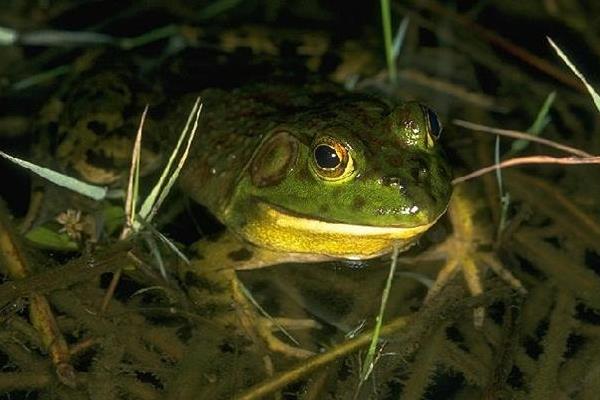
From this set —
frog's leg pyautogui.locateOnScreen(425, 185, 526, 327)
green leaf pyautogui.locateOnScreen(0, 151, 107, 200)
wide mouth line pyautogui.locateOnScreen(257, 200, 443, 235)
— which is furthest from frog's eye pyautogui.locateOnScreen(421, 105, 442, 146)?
green leaf pyautogui.locateOnScreen(0, 151, 107, 200)

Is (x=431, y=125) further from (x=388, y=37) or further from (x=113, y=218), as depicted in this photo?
(x=113, y=218)

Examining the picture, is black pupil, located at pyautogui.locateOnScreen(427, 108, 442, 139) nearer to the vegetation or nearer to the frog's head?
the frog's head

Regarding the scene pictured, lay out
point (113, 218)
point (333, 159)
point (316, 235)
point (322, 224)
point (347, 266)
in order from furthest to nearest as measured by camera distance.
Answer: point (113, 218), point (347, 266), point (316, 235), point (322, 224), point (333, 159)

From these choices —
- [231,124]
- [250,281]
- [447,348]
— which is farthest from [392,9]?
[447,348]

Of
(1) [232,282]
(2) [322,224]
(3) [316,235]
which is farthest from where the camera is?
(1) [232,282]

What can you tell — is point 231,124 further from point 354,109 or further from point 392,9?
point 392,9

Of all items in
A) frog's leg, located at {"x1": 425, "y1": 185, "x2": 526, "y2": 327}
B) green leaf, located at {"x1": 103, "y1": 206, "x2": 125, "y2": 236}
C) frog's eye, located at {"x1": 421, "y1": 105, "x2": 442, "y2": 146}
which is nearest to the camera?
frog's eye, located at {"x1": 421, "y1": 105, "x2": 442, "y2": 146}

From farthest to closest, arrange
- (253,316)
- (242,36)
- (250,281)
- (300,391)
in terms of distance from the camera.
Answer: (242,36)
(250,281)
(253,316)
(300,391)

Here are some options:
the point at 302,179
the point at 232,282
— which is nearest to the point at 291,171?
the point at 302,179
